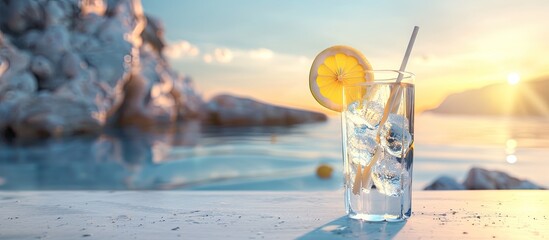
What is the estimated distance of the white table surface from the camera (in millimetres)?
915

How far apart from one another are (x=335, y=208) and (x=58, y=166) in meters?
4.35

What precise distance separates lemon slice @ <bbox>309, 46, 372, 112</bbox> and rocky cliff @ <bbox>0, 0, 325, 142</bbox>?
7.30 metres

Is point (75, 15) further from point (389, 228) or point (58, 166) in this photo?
point (389, 228)

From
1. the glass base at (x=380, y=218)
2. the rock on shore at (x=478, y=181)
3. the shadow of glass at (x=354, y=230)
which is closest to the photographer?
Result: the shadow of glass at (x=354, y=230)

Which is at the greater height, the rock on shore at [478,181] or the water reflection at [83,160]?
the water reflection at [83,160]

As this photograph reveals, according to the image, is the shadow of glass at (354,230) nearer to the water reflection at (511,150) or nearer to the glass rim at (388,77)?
the glass rim at (388,77)

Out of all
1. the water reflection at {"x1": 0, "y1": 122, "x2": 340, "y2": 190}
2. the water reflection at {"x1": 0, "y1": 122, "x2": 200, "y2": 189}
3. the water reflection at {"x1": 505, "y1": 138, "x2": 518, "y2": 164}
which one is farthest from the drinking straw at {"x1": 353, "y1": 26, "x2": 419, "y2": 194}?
the water reflection at {"x1": 505, "y1": 138, "x2": 518, "y2": 164}

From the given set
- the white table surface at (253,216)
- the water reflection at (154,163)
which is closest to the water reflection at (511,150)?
the water reflection at (154,163)

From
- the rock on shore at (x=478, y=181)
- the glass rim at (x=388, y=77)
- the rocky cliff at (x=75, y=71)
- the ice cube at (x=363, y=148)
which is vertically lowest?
the rock on shore at (x=478, y=181)

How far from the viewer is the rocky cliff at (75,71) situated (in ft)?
25.8

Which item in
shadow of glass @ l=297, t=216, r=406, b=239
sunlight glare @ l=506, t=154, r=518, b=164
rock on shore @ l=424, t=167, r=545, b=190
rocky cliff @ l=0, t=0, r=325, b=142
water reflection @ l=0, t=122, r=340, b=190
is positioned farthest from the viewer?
rocky cliff @ l=0, t=0, r=325, b=142

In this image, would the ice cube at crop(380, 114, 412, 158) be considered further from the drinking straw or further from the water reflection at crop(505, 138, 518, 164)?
the water reflection at crop(505, 138, 518, 164)

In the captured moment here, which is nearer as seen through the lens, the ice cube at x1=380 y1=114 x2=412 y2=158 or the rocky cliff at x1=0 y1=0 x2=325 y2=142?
the ice cube at x1=380 y1=114 x2=412 y2=158

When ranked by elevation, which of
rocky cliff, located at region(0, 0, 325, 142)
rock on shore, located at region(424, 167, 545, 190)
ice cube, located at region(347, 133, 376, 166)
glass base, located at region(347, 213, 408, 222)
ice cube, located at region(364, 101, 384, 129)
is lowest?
glass base, located at region(347, 213, 408, 222)
